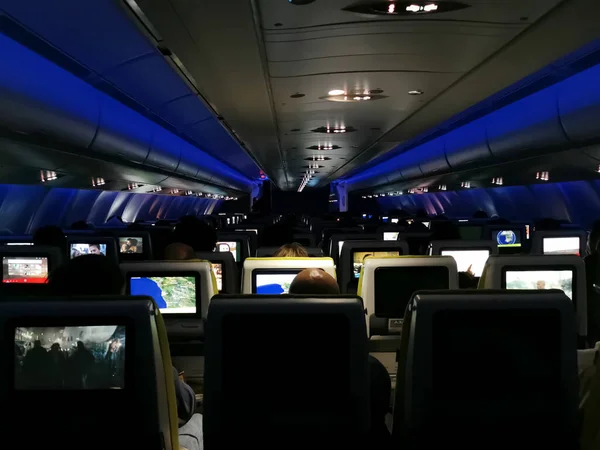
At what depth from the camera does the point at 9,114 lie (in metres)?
7.42

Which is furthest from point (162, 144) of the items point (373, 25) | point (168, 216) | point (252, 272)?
point (168, 216)

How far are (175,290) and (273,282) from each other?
2.96 ft

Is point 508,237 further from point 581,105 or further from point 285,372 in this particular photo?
point 285,372

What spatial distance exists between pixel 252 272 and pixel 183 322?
30.7 inches

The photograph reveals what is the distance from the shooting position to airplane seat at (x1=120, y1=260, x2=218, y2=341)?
581 cm

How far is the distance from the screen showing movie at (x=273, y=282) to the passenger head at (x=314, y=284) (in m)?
2.50

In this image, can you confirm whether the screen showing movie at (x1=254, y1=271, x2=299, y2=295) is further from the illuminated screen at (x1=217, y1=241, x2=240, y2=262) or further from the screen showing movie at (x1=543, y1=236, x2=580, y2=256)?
the screen showing movie at (x1=543, y1=236, x2=580, y2=256)

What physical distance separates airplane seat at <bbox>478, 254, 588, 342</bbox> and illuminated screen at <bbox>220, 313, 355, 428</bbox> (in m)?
2.81

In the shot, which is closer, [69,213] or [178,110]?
[178,110]

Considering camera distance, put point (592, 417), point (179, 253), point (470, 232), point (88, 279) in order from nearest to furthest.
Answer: point (592, 417), point (88, 279), point (179, 253), point (470, 232)

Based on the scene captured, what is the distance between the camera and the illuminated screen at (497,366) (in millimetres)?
2873

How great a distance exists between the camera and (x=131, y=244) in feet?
46.1

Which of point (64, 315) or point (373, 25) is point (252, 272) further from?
point (64, 315)

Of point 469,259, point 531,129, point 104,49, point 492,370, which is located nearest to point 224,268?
point 104,49
